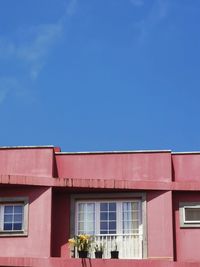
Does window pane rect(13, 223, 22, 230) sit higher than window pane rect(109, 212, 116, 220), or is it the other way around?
window pane rect(109, 212, 116, 220)

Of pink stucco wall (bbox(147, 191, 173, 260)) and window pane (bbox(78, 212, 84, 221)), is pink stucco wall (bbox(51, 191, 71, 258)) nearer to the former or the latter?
window pane (bbox(78, 212, 84, 221))

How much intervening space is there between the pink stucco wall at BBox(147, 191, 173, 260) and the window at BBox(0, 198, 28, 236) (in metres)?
4.45

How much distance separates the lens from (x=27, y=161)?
93.0ft

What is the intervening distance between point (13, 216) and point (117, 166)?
4.22 metres

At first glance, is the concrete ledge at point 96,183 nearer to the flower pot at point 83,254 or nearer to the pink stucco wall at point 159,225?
the pink stucco wall at point 159,225

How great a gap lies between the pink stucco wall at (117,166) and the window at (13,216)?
191 centimetres

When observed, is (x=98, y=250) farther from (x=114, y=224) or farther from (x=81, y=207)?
(x=81, y=207)

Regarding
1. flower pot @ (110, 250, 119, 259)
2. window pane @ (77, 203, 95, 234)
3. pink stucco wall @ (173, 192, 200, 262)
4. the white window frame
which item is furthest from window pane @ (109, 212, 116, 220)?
pink stucco wall @ (173, 192, 200, 262)

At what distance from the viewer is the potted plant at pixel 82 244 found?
88.6 feet

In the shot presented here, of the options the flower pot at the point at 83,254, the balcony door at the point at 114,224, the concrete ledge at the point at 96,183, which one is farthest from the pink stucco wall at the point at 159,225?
the flower pot at the point at 83,254

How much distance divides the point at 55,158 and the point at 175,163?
175 inches

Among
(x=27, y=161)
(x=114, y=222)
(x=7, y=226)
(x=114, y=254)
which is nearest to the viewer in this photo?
(x=114, y=254)

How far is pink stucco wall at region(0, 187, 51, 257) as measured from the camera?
27156mm

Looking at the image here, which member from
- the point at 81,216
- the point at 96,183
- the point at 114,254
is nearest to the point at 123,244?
the point at 114,254
